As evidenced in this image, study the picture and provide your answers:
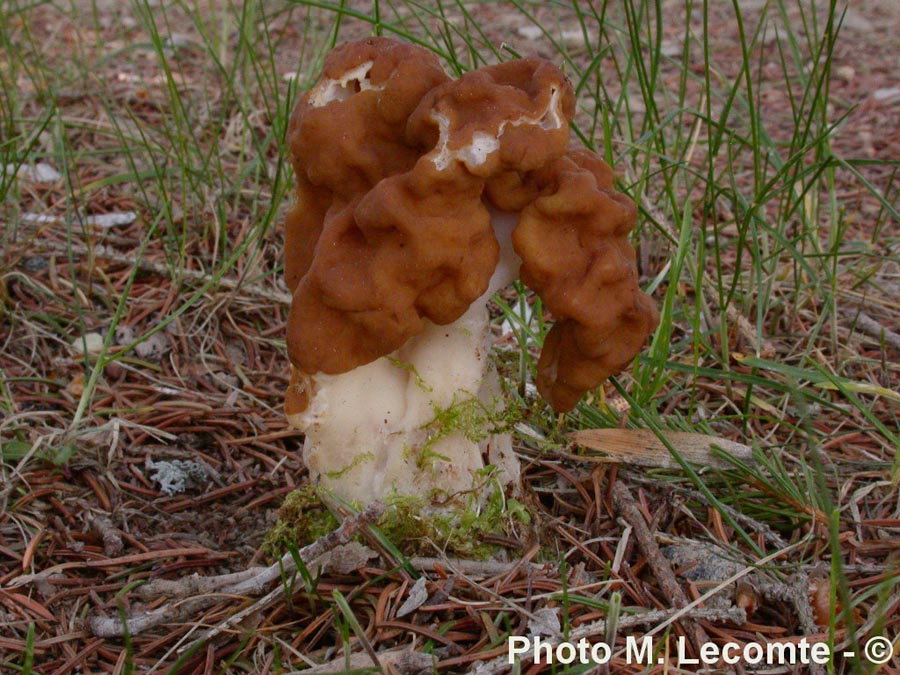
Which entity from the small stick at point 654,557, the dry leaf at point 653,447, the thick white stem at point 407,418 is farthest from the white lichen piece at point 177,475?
the small stick at point 654,557

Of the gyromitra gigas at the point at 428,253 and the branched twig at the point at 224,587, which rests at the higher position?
the gyromitra gigas at the point at 428,253

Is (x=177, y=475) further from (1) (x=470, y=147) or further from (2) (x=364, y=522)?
(1) (x=470, y=147)

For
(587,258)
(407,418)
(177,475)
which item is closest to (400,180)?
(587,258)

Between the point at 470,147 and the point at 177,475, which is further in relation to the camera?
the point at 177,475

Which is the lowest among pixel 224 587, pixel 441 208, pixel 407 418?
pixel 224 587

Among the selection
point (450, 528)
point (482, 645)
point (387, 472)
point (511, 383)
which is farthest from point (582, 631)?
point (511, 383)

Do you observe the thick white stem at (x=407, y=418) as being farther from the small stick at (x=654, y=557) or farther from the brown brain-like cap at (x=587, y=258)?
the small stick at (x=654, y=557)

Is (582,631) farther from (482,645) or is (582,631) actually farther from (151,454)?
(151,454)
